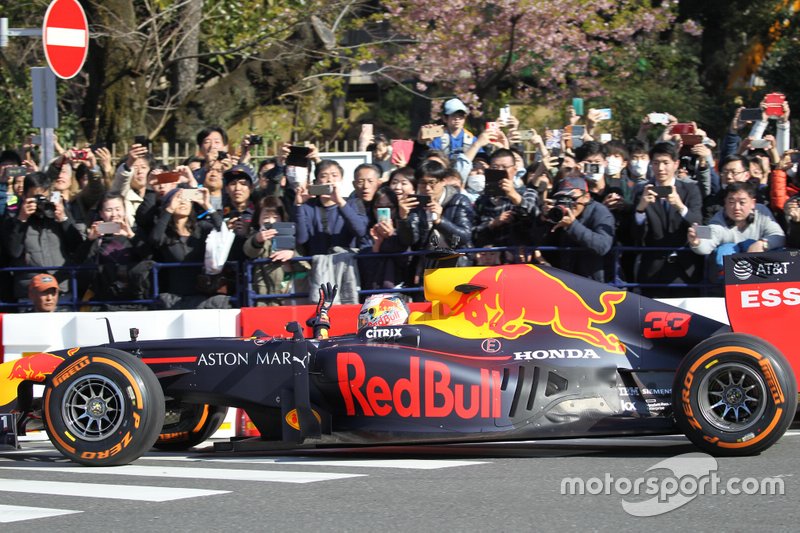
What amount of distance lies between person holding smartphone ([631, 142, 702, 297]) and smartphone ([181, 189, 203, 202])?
148 inches

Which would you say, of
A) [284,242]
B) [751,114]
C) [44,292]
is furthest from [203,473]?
[751,114]

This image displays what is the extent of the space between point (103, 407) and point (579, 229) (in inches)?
165

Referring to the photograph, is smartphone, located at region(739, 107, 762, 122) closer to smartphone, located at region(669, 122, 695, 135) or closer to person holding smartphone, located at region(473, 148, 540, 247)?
smartphone, located at region(669, 122, 695, 135)

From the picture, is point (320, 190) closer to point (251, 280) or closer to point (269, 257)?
point (269, 257)

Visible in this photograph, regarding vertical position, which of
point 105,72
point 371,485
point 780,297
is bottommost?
point 371,485

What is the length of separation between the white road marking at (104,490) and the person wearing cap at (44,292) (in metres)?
4.23

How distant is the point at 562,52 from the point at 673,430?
14999 millimetres

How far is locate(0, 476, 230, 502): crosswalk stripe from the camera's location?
7.30m

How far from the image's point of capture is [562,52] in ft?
74.2

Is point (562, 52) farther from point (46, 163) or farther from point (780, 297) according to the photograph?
point (780, 297)

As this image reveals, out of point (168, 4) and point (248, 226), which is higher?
point (168, 4)

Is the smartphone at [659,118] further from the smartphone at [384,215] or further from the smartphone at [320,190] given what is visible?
the smartphone at [320,190]

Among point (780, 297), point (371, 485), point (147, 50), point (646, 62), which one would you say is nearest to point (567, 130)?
point (780, 297)

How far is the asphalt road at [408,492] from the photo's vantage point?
6.42 m
